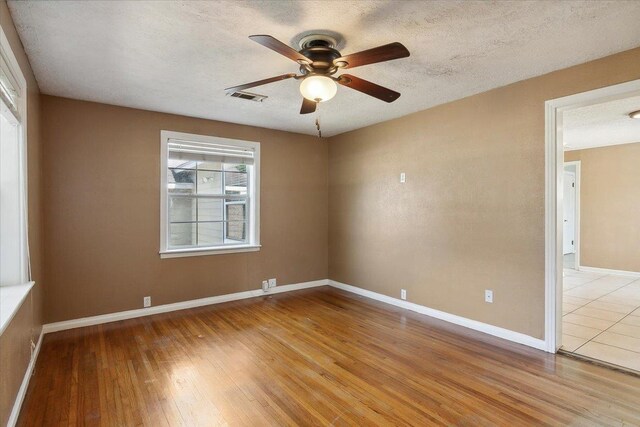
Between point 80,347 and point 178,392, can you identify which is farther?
point 80,347

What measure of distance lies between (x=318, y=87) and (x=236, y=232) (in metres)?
3.12

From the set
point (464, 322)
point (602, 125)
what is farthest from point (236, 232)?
point (602, 125)

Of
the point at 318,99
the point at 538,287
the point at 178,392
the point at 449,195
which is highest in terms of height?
the point at 318,99

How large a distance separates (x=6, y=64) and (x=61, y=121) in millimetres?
1742

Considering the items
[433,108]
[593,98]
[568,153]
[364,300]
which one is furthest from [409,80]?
[568,153]

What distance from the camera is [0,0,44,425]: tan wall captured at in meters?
1.84

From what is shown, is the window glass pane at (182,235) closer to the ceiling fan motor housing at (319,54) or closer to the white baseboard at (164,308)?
the white baseboard at (164,308)

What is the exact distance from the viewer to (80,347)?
10.2 ft

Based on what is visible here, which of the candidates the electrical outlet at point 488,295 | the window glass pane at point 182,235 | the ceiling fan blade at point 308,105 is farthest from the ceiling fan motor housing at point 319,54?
the window glass pane at point 182,235

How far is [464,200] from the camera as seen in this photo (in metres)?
3.66

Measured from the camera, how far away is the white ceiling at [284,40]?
200 cm

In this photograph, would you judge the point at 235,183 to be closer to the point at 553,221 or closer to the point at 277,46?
the point at 277,46

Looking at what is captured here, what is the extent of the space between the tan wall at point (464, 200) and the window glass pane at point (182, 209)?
2.26m

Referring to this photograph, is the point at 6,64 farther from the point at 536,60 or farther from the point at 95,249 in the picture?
the point at 536,60
